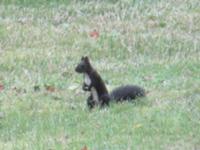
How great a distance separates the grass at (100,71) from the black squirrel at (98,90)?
0.13m

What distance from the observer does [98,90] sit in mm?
8984

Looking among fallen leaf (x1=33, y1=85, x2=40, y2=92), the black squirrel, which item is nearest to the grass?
fallen leaf (x1=33, y1=85, x2=40, y2=92)

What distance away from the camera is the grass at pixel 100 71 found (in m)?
7.73

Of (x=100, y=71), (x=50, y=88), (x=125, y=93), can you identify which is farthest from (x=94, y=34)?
(x=125, y=93)

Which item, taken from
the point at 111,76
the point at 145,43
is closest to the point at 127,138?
the point at 111,76

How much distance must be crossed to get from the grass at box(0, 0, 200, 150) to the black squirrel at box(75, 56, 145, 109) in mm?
127

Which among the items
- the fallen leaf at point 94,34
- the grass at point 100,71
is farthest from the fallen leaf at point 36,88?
the fallen leaf at point 94,34

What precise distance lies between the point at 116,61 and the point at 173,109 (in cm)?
404

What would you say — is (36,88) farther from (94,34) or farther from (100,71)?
(94,34)

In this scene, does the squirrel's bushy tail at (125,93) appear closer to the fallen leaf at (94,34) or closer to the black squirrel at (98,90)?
the black squirrel at (98,90)

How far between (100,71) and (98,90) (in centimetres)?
278

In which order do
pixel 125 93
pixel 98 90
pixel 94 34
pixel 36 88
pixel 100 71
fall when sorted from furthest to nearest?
pixel 94 34 < pixel 100 71 < pixel 36 88 < pixel 125 93 < pixel 98 90

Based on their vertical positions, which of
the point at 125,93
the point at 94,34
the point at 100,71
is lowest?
the point at 100,71

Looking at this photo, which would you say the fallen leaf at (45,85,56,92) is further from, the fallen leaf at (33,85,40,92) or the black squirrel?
the black squirrel
